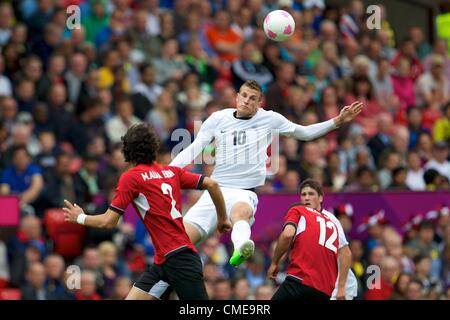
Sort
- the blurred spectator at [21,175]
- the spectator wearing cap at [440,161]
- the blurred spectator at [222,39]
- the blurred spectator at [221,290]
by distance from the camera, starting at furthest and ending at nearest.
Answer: the blurred spectator at [222,39] → the spectator wearing cap at [440,161] → the blurred spectator at [21,175] → the blurred spectator at [221,290]

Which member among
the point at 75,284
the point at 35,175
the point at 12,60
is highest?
the point at 12,60

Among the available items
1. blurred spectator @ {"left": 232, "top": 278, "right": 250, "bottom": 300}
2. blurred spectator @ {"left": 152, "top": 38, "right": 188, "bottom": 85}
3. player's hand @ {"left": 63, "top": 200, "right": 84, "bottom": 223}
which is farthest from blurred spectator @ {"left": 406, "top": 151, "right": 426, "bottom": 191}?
player's hand @ {"left": 63, "top": 200, "right": 84, "bottom": 223}

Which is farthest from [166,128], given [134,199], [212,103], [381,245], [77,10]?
[134,199]

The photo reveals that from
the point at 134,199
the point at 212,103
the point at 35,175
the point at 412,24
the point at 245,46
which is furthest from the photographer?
the point at 412,24

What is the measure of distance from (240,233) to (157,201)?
3.72 ft

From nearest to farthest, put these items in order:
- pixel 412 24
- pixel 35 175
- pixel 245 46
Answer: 1. pixel 35 175
2. pixel 245 46
3. pixel 412 24

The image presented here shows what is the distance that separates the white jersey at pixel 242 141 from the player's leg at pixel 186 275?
1.74 meters

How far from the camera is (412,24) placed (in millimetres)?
26875

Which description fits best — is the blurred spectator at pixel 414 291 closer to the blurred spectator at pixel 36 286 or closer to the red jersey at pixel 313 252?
the red jersey at pixel 313 252

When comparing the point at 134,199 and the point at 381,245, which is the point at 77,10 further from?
the point at 134,199

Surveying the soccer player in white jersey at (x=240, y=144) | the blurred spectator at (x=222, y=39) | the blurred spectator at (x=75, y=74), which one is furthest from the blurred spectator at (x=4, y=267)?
the blurred spectator at (x=222, y=39)

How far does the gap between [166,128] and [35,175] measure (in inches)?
109

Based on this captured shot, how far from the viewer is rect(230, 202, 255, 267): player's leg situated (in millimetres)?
12664

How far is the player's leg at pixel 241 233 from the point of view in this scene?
12.7m
